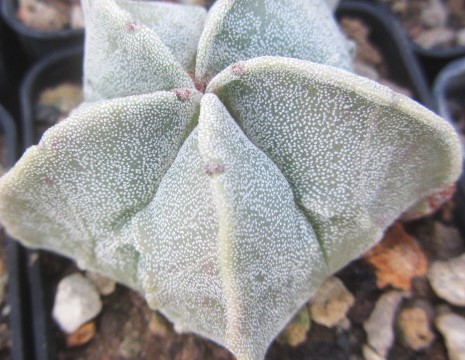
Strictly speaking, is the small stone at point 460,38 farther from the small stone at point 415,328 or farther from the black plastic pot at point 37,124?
the black plastic pot at point 37,124

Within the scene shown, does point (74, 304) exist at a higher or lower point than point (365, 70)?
lower

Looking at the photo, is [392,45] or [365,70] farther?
[392,45]

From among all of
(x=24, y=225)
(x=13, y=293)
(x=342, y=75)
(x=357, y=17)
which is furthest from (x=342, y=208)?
(x=357, y=17)

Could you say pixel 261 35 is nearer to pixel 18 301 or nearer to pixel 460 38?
pixel 18 301

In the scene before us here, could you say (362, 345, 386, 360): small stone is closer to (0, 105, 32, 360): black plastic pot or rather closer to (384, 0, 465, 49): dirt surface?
(0, 105, 32, 360): black plastic pot

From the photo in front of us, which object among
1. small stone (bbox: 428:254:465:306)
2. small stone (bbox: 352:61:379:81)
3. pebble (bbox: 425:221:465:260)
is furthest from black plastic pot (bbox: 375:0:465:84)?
small stone (bbox: 428:254:465:306)

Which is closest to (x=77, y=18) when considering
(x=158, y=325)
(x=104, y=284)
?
(x=104, y=284)

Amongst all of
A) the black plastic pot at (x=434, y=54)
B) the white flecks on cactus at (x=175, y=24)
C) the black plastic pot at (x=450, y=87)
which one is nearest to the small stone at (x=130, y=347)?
the white flecks on cactus at (x=175, y=24)
